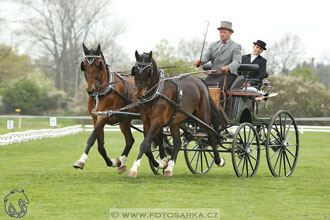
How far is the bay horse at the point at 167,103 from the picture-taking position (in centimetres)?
966

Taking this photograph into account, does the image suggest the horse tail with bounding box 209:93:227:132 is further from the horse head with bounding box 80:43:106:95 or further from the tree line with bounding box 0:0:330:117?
the tree line with bounding box 0:0:330:117

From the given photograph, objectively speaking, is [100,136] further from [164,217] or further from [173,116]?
[164,217]

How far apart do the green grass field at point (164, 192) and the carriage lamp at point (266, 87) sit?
1598mm

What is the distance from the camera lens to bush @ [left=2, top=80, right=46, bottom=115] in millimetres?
53125

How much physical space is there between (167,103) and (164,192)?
6.11ft

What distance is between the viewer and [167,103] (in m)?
10.0

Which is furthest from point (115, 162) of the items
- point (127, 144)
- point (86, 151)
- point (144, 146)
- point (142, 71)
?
point (142, 71)

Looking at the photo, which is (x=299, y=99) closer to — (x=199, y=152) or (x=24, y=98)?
(x=24, y=98)

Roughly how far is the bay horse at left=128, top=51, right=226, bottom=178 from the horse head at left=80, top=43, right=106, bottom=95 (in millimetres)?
795

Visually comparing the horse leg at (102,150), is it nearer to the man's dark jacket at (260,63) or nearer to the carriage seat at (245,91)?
the carriage seat at (245,91)

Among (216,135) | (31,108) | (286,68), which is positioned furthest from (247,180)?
(286,68)

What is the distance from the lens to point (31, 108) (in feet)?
175

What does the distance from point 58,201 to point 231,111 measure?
173 inches

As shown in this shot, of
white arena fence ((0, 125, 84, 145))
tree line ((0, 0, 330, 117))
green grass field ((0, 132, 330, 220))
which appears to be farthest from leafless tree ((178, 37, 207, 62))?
green grass field ((0, 132, 330, 220))
